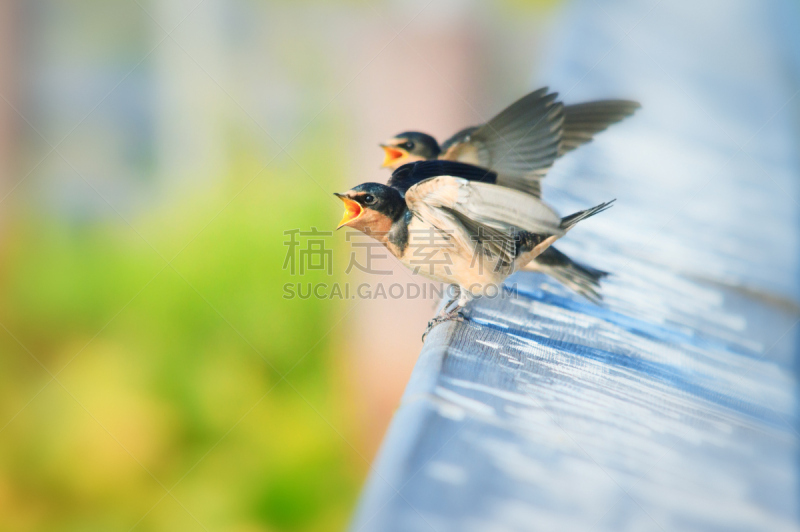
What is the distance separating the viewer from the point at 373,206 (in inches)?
40.4

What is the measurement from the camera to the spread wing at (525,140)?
1.05 m

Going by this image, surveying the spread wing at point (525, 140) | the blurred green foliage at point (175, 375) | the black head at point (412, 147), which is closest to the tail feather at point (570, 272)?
the spread wing at point (525, 140)

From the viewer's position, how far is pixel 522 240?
1.04 meters

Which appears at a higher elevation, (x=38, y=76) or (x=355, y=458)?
(x=38, y=76)

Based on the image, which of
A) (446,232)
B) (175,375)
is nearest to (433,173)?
(446,232)

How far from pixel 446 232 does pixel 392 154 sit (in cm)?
48

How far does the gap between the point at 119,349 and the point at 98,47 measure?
2201mm

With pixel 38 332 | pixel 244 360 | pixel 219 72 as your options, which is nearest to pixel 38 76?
pixel 219 72

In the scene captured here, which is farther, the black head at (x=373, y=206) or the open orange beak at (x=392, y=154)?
the open orange beak at (x=392, y=154)

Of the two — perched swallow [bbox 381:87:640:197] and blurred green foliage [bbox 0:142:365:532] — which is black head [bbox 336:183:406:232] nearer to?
perched swallow [bbox 381:87:640:197]

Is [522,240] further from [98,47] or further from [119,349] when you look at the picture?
[98,47]

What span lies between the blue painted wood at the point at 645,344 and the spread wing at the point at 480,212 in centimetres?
8

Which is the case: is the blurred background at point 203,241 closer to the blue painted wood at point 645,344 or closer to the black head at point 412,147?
the black head at point 412,147

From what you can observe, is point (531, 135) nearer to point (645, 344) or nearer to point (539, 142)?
point (539, 142)
